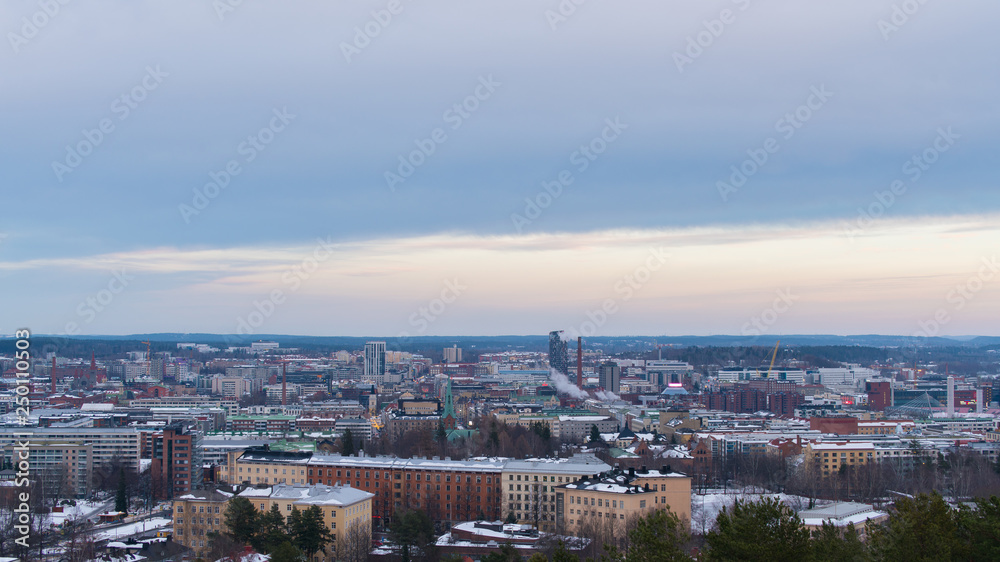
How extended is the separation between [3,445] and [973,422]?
1924 inches

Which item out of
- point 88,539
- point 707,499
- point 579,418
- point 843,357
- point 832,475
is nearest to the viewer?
point 88,539

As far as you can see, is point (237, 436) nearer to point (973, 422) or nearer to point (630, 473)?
point (630, 473)

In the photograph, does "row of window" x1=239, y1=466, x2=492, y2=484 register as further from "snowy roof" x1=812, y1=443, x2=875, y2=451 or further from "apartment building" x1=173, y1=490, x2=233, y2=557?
"snowy roof" x1=812, y1=443, x2=875, y2=451

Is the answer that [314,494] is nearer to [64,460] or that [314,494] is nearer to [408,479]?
[408,479]

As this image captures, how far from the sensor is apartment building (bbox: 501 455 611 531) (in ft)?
97.3

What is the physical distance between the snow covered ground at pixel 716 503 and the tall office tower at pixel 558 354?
64370 millimetres

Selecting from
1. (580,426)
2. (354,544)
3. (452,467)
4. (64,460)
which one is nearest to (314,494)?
(354,544)

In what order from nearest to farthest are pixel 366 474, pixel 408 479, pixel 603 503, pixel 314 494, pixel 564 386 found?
pixel 314 494
pixel 603 503
pixel 408 479
pixel 366 474
pixel 564 386

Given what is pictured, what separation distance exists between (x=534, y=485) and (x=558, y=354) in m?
70.4

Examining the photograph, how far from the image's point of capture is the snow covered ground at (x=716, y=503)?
2748cm

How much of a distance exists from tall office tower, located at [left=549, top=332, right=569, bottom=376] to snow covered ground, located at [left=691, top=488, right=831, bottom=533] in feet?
211

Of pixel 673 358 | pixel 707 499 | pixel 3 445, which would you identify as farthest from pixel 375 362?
pixel 707 499

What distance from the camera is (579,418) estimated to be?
63.3m

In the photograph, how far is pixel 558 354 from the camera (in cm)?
10056
